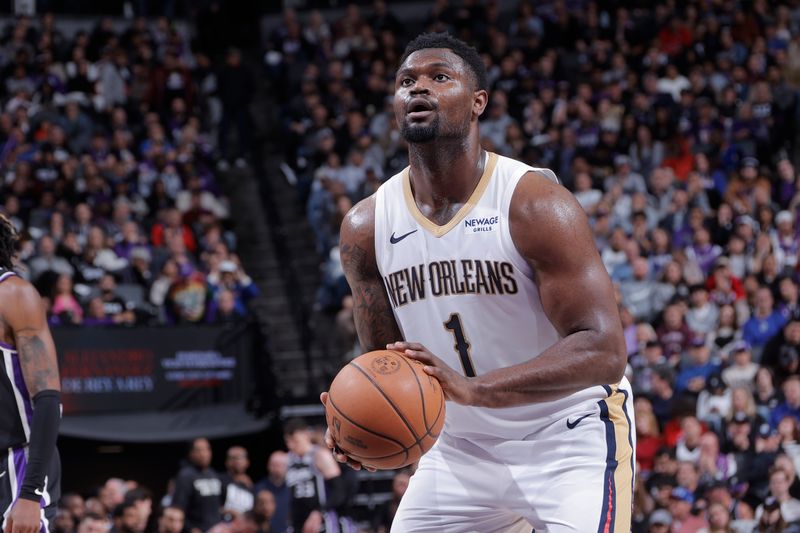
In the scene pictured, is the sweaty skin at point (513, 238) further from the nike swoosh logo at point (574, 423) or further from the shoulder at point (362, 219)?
the nike swoosh logo at point (574, 423)

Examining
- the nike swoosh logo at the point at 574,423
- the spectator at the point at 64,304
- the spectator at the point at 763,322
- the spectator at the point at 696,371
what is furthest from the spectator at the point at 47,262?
the nike swoosh logo at the point at 574,423

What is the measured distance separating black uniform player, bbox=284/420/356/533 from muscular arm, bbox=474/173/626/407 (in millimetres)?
5673

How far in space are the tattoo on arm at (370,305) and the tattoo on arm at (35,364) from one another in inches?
53.5

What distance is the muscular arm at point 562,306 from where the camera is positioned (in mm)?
3691

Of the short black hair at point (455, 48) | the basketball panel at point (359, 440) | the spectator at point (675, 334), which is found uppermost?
the short black hair at point (455, 48)

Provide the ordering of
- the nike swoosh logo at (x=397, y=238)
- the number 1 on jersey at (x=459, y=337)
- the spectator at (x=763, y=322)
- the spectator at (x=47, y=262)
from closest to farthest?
the number 1 on jersey at (x=459, y=337)
the nike swoosh logo at (x=397, y=238)
the spectator at (x=763, y=322)
the spectator at (x=47, y=262)

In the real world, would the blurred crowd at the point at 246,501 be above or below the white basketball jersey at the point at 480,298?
below

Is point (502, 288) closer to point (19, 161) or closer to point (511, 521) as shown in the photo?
point (511, 521)

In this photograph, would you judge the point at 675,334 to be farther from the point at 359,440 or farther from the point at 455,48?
the point at 359,440

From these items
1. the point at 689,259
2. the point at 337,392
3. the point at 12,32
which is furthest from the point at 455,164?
the point at 12,32

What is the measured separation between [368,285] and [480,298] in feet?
1.70

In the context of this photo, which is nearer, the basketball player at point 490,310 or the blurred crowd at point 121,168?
the basketball player at point 490,310

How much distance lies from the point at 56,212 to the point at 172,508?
5.31 meters

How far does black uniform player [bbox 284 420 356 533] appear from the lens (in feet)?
30.3
